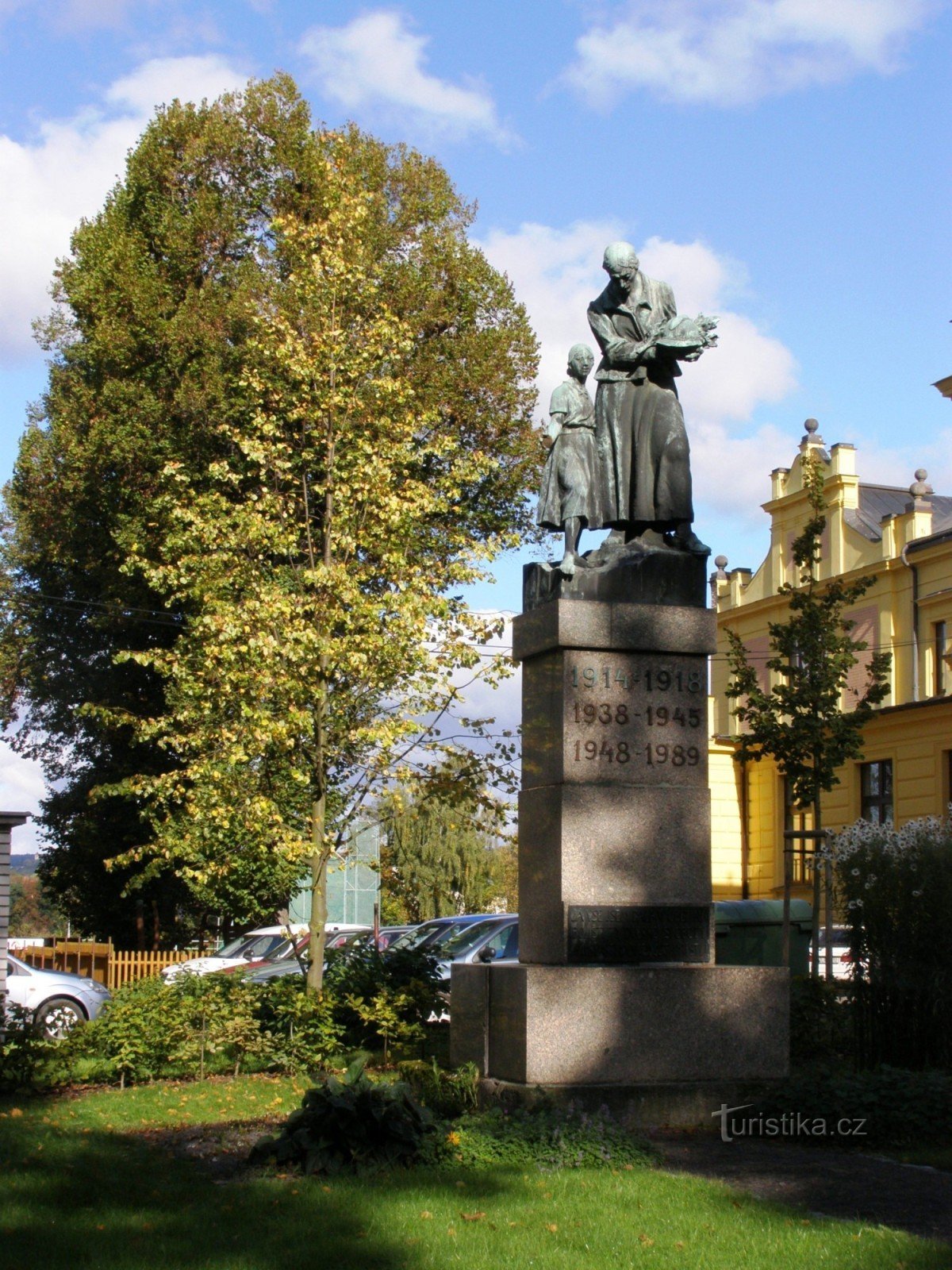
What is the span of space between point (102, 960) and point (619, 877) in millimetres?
19219

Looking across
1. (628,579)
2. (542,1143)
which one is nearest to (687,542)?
(628,579)

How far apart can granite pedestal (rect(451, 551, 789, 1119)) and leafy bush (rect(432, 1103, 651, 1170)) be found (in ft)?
2.21

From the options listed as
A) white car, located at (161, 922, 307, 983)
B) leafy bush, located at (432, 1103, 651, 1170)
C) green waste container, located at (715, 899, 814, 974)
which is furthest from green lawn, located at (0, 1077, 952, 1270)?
white car, located at (161, 922, 307, 983)

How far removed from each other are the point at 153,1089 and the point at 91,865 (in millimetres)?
18949

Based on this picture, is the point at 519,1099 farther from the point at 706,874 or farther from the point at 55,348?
the point at 55,348

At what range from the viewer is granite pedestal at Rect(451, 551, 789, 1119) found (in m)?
9.09

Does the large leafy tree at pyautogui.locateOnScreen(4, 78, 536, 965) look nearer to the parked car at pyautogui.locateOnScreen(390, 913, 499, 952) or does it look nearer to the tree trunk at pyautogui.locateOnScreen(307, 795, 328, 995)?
the tree trunk at pyautogui.locateOnScreen(307, 795, 328, 995)

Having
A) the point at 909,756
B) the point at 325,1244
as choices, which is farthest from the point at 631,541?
the point at 909,756

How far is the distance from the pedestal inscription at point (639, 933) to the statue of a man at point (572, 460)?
2627 mm

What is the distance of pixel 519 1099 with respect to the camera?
8.91 meters

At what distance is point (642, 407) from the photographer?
1073cm

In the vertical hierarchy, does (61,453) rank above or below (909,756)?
above

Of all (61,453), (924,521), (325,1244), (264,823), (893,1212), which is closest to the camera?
(325,1244)

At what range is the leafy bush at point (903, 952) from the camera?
11.2 meters
